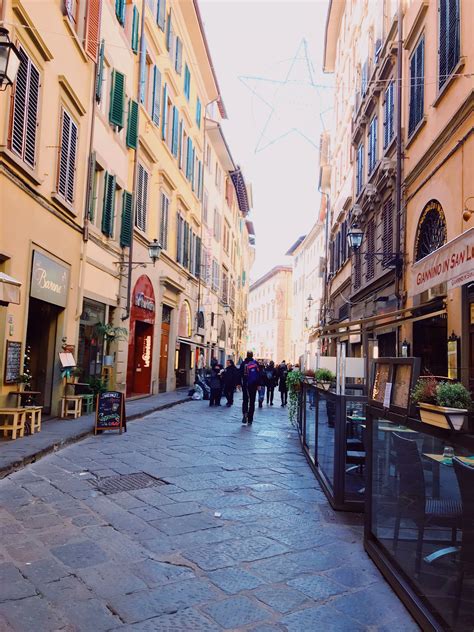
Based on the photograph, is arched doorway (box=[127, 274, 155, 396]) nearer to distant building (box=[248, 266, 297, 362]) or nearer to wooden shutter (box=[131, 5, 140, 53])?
wooden shutter (box=[131, 5, 140, 53])

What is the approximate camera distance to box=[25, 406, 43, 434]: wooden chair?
850 centimetres

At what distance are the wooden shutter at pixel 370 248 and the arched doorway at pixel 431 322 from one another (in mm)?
4124

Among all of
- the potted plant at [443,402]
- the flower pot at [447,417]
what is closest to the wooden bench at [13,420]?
the potted plant at [443,402]

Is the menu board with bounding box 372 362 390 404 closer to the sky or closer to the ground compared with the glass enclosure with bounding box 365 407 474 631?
closer to the sky

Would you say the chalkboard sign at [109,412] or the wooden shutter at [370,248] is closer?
the chalkboard sign at [109,412]

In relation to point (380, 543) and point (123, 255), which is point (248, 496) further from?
point (123, 255)

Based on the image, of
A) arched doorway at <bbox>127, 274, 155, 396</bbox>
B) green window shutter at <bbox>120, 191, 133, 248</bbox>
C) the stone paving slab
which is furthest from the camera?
arched doorway at <bbox>127, 274, 155, 396</bbox>

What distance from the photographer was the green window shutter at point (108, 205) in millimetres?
13539

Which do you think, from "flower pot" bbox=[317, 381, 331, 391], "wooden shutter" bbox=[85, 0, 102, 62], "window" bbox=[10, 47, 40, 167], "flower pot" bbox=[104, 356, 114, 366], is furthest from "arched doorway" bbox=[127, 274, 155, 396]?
"flower pot" bbox=[317, 381, 331, 391]

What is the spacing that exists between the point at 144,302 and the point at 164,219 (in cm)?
376

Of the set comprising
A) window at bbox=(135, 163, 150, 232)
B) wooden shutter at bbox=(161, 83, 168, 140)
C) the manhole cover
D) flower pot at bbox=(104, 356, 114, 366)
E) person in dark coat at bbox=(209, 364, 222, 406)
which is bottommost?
the manhole cover

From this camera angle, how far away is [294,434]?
10742 millimetres

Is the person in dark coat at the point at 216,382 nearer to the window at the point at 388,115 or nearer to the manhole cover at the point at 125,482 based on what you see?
the window at the point at 388,115

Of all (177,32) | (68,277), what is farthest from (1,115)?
(177,32)
